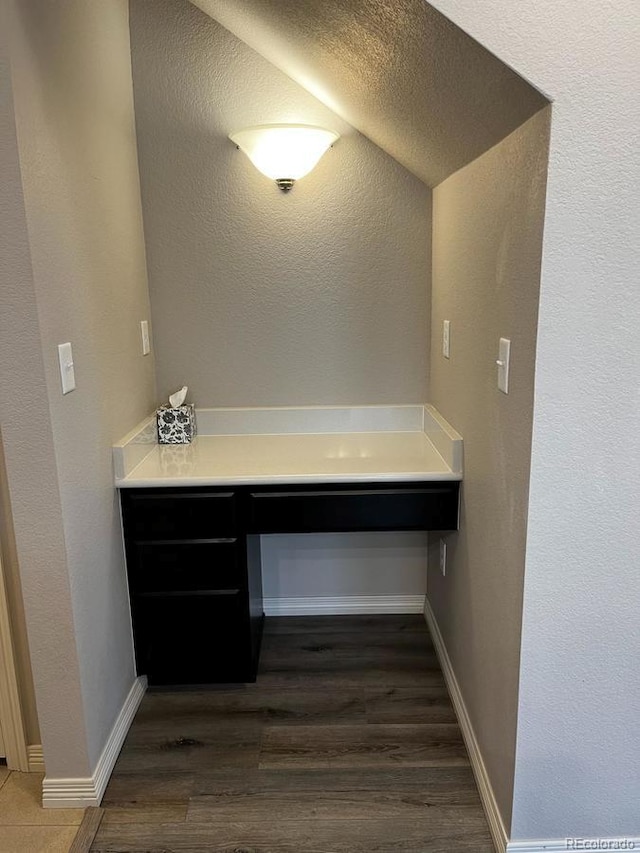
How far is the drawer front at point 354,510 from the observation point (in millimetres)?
2109

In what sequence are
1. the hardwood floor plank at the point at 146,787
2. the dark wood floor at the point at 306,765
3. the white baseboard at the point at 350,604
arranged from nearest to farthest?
the dark wood floor at the point at 306,765, the hardwood floor plank at the point at 146,787, the white baseboard at the point at 350,604

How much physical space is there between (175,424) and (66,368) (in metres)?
0.83

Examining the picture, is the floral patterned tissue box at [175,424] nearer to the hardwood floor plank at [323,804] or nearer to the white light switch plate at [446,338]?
the white light switch plate at [446,338]

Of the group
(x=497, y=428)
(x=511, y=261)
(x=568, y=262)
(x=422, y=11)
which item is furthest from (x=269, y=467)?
(x=422, y=11)

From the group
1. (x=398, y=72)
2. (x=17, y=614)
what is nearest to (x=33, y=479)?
(x=17, y=614)

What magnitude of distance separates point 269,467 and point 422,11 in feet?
4.56

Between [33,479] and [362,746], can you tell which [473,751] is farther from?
[33,479]

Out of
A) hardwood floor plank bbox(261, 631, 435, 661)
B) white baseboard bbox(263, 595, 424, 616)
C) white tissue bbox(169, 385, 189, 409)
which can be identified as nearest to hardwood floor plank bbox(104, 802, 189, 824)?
hardwood floor plank bbox(261, 631, 435, 661)

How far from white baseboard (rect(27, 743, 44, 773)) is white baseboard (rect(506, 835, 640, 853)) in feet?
4.46

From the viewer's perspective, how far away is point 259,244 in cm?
248

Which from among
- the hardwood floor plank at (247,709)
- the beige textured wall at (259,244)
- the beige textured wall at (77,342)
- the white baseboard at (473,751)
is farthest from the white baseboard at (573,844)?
the beige textured wall at (259,244)

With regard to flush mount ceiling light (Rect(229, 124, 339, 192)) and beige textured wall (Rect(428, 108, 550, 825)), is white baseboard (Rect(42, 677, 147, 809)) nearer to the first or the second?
beige textured wall (Rect(428, 108, 550, 825))

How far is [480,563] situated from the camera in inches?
72.3

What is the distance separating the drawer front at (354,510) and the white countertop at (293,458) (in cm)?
5
